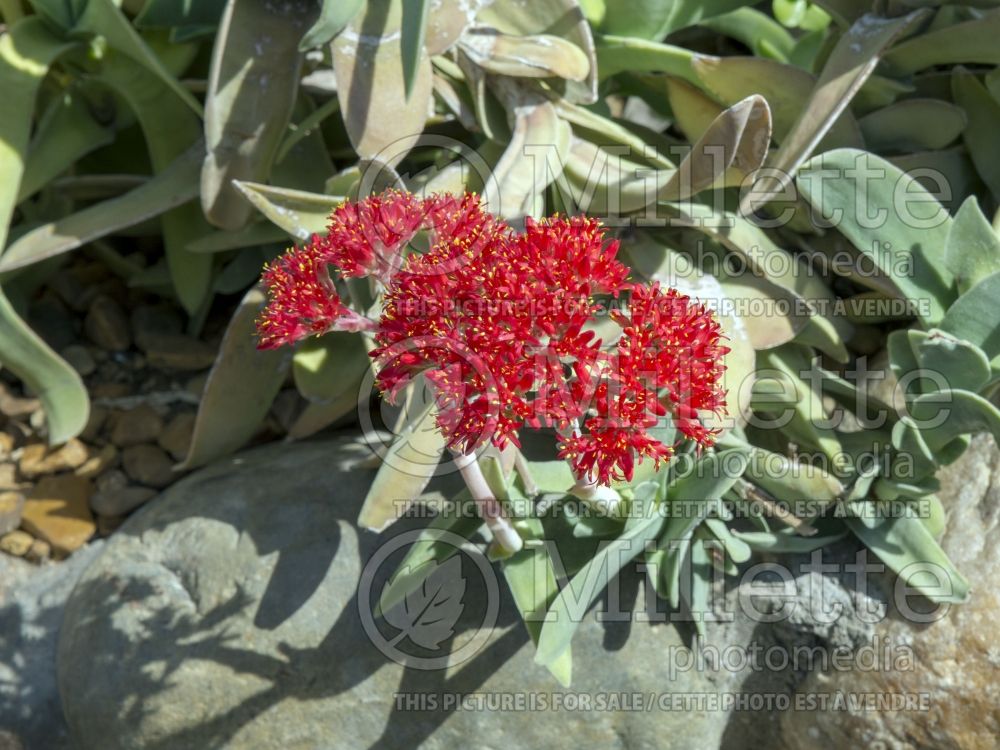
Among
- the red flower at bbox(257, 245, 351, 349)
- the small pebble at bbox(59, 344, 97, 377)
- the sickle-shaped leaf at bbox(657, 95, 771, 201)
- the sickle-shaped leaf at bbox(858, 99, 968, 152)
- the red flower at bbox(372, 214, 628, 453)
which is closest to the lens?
the red flower at bbox(372, 214, 628, 453)

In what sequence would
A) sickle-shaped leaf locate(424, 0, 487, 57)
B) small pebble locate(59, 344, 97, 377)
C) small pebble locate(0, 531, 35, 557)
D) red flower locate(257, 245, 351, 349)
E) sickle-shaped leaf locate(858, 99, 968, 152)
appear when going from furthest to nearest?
1. small pebble locate(59, 344, 97, 377)
2. small pebble locate(0, 531, 35, 557)
3. sickle-shaped leaf locate(858, 99, 968, 152)
4. sickle-shaped leaf locate(424, 0, 487, 57)
5. red flower locate(257, 245, 351, 349)

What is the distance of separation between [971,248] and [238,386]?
1045mm

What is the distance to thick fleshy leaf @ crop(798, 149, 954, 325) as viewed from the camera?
135 cm

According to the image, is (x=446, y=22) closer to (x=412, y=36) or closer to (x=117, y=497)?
(x=412, y=36)

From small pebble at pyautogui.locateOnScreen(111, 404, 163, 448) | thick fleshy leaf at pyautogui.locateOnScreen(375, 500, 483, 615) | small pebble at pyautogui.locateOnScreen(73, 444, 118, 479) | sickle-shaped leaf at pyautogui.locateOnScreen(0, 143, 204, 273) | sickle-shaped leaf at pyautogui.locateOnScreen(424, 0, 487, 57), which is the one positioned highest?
sickle-shaped leaf at pyautogui.locateOnScreen(424, 0, 487, 57)

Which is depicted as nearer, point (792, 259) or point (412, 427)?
point (412, 427)

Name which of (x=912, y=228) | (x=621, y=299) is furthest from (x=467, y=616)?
(x=912, y=228)

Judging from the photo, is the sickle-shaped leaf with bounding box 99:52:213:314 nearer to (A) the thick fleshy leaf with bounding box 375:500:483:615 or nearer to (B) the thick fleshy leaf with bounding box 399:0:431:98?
(B) the thick fleshy leaf with bounding box 399:0:431:98

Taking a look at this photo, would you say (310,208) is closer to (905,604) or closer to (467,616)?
(467,616)

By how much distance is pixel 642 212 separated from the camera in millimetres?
1437

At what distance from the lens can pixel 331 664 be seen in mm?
1454

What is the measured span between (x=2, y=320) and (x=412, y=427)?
64cm

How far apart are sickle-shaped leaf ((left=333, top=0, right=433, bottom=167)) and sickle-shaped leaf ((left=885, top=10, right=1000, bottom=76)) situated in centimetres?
70

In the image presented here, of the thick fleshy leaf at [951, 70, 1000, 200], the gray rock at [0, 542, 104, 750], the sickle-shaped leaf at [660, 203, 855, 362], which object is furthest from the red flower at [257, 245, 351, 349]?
the thick fleshy leaf at [951, 70, 1000, 200]
